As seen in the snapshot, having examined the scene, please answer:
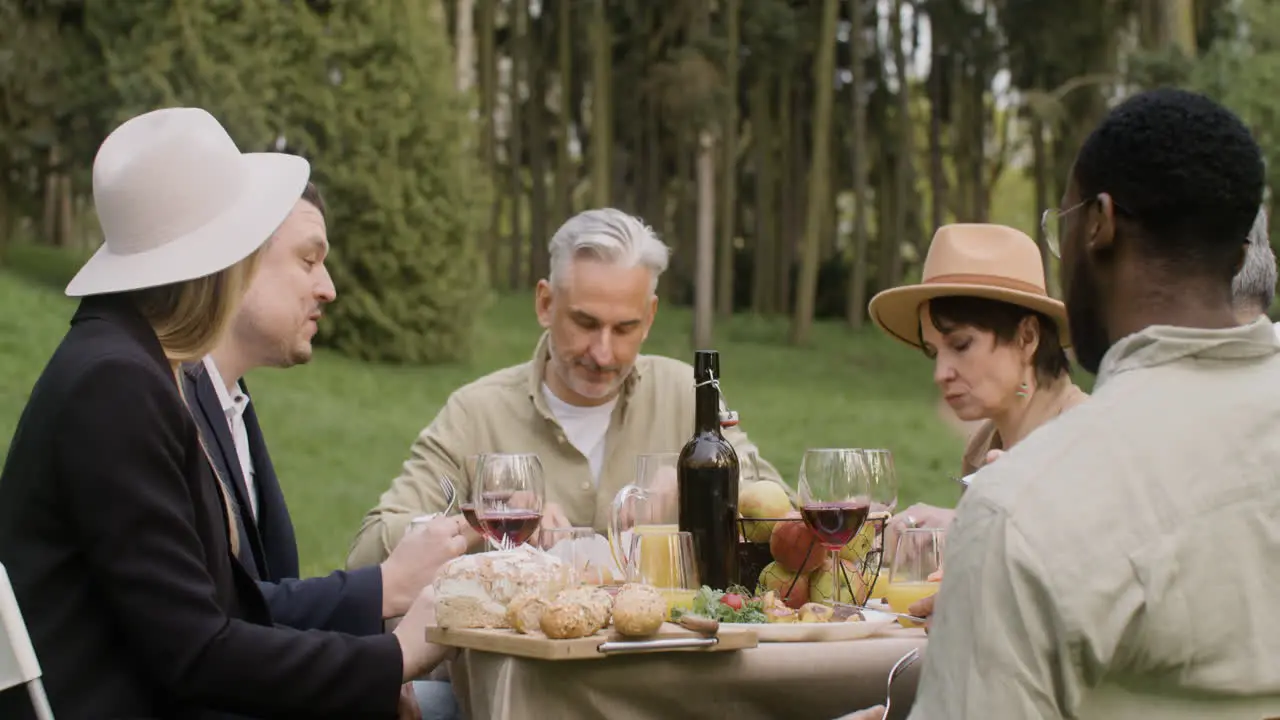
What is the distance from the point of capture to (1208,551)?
2.14 meters

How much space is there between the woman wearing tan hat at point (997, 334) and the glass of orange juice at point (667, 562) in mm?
1114

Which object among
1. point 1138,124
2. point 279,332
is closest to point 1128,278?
point 1138,124

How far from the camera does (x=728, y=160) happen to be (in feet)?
99.0

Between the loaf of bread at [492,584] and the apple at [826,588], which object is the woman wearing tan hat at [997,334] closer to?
the apple at [826,588]

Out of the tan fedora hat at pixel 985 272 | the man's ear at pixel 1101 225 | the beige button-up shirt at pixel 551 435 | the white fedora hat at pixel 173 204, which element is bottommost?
the beige button-up shirt at pixel 551 435

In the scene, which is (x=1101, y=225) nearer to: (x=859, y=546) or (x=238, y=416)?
(x=859, y=546)

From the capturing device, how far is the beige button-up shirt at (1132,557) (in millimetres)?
2051

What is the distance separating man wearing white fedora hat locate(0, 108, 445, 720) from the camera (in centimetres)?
306

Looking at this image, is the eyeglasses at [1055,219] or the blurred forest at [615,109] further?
the blurred forest at [615,109]

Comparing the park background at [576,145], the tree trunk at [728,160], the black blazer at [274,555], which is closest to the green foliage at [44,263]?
the park background at [576,145]

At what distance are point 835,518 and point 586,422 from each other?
6.27ft

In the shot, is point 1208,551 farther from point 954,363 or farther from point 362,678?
point 954,363

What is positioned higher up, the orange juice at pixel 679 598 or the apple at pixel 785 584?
the orange juice at pixel 679 598

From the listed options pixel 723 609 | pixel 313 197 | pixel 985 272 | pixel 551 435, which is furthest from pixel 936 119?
pixel 723 609
